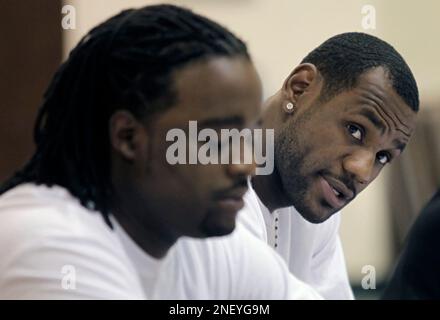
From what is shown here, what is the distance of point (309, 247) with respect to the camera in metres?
1.23

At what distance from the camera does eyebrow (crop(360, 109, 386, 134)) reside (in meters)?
1.18

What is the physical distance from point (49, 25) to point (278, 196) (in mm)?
435

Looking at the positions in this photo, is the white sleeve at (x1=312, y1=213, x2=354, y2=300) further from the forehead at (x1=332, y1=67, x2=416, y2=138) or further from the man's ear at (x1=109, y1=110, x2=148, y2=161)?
the man's ear at (x1=109, y1=110, x2=148, y2=161)

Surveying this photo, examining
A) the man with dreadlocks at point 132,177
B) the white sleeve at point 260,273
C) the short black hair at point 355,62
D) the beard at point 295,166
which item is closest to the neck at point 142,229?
Answer: the man with dreadlocks at point 132,177

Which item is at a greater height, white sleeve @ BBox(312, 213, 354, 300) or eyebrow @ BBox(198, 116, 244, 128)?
eyebrow @ BBox(198, 116, 244, 128)

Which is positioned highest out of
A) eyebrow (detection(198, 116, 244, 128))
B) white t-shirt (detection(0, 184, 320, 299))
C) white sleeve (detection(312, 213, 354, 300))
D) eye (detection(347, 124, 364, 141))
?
eyebrow (detection(198, 116, 244, 128))

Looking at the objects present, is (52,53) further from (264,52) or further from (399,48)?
(399,48)

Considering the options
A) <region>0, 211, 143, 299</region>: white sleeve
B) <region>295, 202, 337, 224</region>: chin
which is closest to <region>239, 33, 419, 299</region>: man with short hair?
<region>295, 202, 337, 224</region>: chin

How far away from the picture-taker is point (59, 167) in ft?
3.55

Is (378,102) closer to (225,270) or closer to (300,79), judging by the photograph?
(300,79)

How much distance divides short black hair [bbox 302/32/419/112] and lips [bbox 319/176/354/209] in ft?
0.40

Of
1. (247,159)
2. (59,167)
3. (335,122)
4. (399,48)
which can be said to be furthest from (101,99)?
(399,48)

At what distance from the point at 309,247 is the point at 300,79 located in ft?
0.82

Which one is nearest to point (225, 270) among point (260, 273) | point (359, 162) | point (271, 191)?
point (260, 273)
